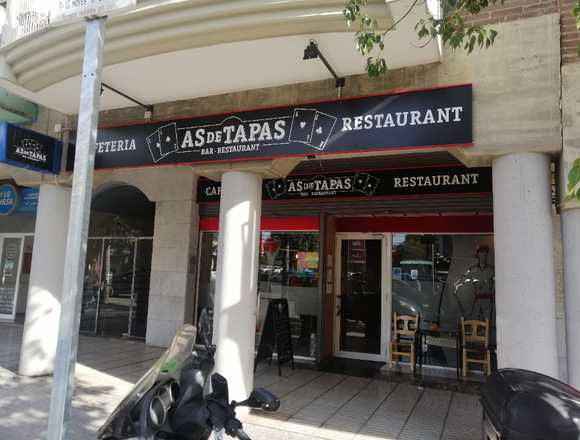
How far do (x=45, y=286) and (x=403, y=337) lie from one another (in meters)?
5.86

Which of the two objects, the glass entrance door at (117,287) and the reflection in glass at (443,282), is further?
the glass entrance door at (117,287)

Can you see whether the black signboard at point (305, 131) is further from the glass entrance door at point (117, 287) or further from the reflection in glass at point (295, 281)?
the glass entrance door at point (117, 287)

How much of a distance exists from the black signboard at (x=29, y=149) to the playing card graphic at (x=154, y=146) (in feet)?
6.30

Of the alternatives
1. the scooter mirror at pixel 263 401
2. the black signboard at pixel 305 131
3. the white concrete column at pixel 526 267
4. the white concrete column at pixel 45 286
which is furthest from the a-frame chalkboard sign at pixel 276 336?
the scooter mirror at pixel 263 401

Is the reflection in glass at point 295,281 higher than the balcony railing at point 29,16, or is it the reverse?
the balcony railing at point 29,16

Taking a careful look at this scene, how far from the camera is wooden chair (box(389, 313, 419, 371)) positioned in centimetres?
777

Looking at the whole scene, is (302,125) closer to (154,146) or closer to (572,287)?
(154,146)

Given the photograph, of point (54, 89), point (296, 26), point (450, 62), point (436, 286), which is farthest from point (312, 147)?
point (436, 286)

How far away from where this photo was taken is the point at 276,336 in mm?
7441

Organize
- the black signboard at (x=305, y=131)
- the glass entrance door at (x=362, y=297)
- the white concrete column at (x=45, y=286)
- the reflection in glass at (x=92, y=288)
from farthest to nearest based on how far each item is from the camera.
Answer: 1. the reflection in glass at (x=92, y=288)
2. the glass entrance door at (x=362, y=297)
3. the white concrete column at (x=45, y=286)
4. the black signboard at (x=305, y=131)

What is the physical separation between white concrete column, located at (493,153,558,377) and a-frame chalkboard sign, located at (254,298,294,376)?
12.7 ft

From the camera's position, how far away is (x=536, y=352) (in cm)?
404

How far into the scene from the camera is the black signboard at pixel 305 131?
4512 millimetres

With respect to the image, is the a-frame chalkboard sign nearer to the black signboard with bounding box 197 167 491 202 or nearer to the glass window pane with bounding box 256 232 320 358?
the glass window pane with bounding box 256 232 320 358
